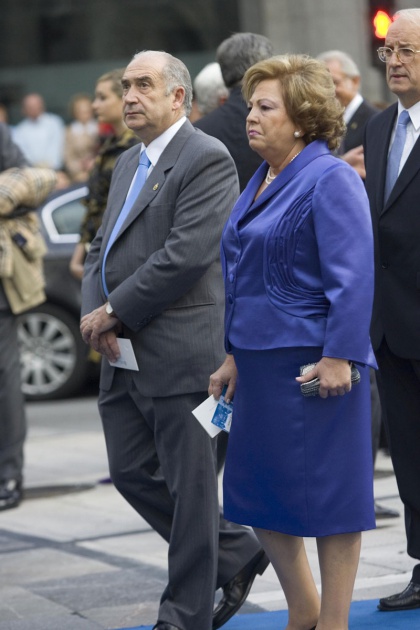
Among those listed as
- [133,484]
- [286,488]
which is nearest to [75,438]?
[133,484]

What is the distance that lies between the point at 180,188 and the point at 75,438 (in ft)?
18.4

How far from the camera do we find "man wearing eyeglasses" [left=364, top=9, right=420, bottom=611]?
512cm

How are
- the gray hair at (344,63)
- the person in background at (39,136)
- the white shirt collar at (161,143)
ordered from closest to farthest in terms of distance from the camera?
1. the white shirt collar at (161,143)
2. the gray hair at (344,63)
3. the person in background at (39,136)

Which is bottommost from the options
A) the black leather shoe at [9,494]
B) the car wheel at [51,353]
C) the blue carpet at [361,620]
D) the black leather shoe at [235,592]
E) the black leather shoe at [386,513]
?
the car wheel at [51,353]

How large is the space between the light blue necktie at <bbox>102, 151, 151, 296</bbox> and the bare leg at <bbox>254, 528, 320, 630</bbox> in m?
1.11

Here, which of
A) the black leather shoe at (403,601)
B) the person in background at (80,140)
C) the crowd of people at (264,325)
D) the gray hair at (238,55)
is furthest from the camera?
the person in background at (80,140)

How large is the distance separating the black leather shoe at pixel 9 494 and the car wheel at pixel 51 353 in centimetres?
459

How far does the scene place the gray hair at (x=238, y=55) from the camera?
669 centimetres

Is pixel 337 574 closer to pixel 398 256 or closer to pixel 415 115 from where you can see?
pixel 398 256

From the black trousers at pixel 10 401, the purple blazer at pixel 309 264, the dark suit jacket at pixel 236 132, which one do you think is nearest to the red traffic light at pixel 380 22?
the black trousers at pixel 10 401

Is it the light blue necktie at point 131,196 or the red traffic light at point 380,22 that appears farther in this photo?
the red traffic light at point 380,22

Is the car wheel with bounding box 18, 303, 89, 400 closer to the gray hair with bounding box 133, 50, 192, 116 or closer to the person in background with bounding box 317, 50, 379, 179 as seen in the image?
the person in background with bounding box 317, 50, 379, 179

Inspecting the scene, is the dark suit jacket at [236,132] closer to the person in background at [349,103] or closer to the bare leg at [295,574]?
the person in background at [349,103]

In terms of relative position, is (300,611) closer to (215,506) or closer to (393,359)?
(215,506)
